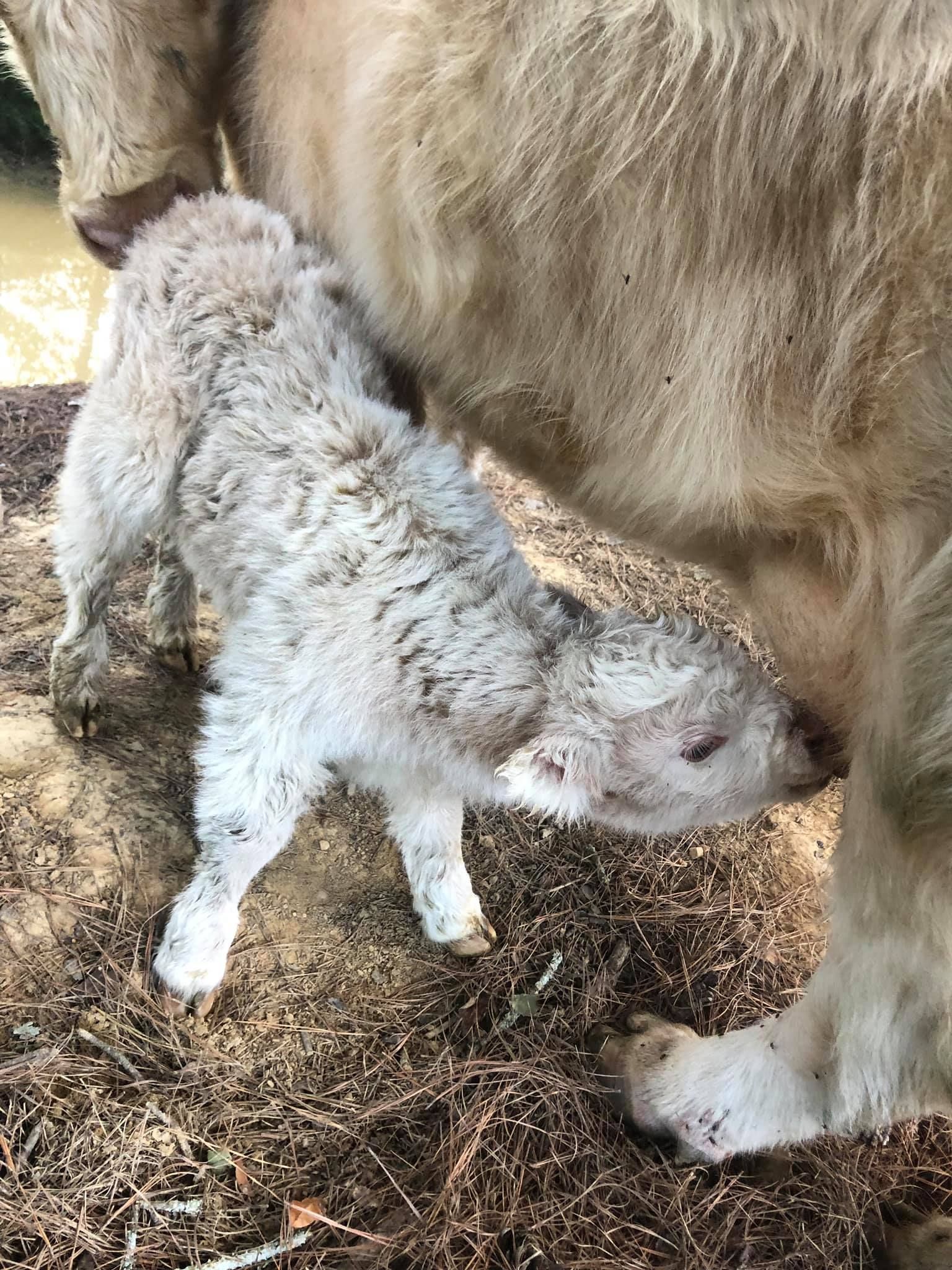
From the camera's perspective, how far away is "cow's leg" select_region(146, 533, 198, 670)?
9.98 ft

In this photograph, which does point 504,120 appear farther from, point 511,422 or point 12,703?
point 12,703

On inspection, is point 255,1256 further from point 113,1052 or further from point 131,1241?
point 113,1052

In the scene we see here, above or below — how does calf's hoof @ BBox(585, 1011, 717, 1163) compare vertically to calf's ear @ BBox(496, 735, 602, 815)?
below

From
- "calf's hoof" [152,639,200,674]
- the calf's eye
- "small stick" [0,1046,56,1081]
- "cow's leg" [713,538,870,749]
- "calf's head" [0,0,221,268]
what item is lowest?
"small stick" [0,1046,56,1081]

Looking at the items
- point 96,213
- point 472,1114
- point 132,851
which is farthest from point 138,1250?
point 96,213

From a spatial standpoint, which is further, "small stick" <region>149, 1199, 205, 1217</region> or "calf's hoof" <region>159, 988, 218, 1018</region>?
"calf's hoof" <region>159, 988, 218, 1018</region>

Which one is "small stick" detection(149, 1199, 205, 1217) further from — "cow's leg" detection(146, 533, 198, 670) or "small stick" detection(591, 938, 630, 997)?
"cow's leg" detection(146, 533, 198, 670)

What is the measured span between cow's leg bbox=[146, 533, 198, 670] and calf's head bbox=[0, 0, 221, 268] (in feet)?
3.19

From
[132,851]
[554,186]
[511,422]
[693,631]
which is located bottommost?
[132,851]

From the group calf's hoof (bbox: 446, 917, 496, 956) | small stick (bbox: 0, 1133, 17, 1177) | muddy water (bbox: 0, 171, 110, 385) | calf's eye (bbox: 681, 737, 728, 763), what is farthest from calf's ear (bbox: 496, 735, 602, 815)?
muddy water (bbox: 0, 171, 110, 385)

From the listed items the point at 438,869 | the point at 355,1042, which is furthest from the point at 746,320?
the point at 355,1042

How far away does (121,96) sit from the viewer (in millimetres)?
2490

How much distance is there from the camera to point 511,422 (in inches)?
82.7

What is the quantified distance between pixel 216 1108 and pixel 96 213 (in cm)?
255
